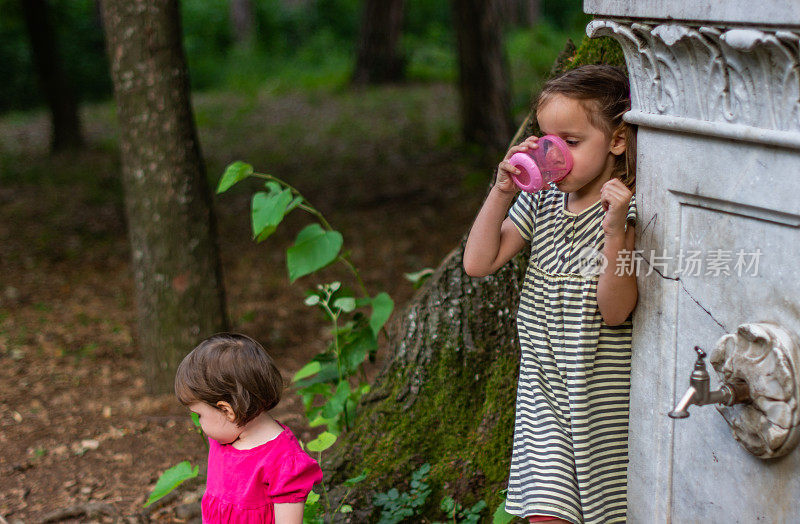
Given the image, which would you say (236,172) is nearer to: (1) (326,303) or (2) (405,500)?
(1) (326,303)

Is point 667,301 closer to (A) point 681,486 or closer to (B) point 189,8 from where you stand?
(A) point 681,486

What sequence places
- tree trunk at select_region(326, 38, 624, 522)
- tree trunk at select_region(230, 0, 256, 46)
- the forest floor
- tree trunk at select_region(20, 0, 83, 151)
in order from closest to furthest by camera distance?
1. tree trunk at select_region(326, 38, 624, 522)
2. the forest floor
3. tree trunk at select_region(20, 0, 83, 151)
4. tree trunk at select_region(230, 0, 256, 46)

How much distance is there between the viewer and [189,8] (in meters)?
23.3

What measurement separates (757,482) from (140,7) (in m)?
3.35

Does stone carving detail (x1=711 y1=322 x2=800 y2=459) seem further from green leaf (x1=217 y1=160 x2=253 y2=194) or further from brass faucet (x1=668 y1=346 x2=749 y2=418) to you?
green leaf (x1=217 y1=160 x2=253 y2=194)

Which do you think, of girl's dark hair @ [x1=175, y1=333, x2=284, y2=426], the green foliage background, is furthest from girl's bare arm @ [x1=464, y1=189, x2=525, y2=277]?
the green foliage background

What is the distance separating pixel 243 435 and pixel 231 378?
19 centimetres

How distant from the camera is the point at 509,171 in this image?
6.29 feet

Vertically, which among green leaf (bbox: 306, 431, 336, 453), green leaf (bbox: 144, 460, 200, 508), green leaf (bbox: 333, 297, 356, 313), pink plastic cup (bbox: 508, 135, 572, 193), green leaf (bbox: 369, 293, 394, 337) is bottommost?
green leaf (bbox: 144, 460, 200, 508)

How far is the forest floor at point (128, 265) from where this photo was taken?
354cm

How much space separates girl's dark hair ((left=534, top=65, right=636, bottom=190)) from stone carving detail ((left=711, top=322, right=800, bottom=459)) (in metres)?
0.52

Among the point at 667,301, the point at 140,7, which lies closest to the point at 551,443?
the point at 667,301

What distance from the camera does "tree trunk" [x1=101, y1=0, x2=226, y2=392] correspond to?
389 cm

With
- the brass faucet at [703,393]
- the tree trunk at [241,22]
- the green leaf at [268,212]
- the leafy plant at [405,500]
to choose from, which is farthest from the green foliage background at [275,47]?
the brass faucet at [703,393]
